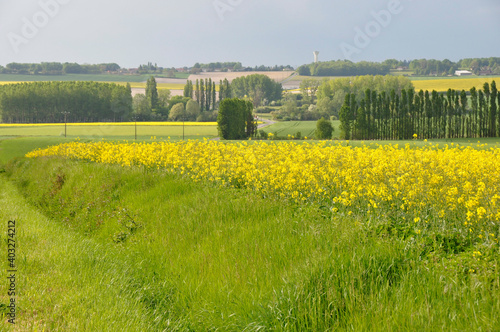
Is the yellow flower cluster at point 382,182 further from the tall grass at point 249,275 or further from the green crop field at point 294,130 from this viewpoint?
the green crop field at point 294,130

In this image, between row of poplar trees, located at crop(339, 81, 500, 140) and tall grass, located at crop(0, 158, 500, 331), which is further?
row of poplar trees, located at crop(339, 81, 500, 140)

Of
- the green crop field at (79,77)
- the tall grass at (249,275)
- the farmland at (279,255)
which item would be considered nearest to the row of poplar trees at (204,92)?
the green crop field at (79,77)

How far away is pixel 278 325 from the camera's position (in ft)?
13.2

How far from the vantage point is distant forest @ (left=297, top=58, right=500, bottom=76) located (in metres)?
118

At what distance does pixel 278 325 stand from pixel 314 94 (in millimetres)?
112416

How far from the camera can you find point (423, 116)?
49.2m

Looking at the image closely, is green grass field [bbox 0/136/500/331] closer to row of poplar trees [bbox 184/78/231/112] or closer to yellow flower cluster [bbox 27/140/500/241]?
yellow flower cluster [bbox 27/140/500/241]

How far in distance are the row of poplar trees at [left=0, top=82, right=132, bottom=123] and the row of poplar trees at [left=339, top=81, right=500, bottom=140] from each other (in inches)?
2443

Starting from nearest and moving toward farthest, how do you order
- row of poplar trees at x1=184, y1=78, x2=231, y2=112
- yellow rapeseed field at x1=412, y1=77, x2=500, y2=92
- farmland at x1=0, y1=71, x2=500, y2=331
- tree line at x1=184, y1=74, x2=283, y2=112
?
farmland at x1=0, y1=71, x2=500, y2=331, yellow rapeseed field at x1=412, y1=77, x2=500, y2=92, row of poplar trees at x1=184, y1=78, x2=231, y2=112, tree line at x1=184, y1=74, x2=283, y2=112

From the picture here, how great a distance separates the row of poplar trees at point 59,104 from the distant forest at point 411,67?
248ft

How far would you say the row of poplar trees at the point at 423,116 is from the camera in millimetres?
48594

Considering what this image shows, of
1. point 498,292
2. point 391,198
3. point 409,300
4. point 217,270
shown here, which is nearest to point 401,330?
point 409,300

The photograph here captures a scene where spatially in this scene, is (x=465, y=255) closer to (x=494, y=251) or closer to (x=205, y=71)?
(x=494, y=251)

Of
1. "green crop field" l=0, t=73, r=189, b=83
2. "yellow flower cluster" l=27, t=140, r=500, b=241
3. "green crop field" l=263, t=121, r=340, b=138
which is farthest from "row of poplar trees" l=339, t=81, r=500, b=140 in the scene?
"green crop field" l=0, t=73, r=189, b=83
